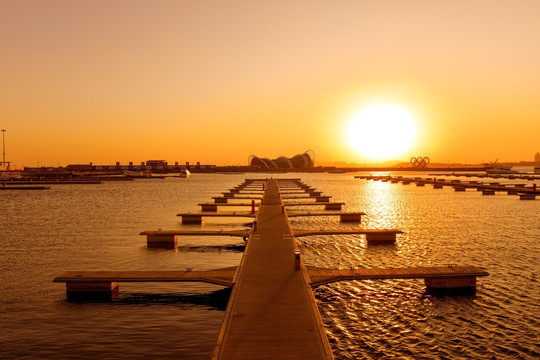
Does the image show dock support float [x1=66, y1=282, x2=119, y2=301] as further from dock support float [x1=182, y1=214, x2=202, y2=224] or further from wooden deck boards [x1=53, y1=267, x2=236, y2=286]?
dock support float [x1=182, y1=214, x2=202, y2=224]

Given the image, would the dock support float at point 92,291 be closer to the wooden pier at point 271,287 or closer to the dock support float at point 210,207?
the wooden pier at point 271,287

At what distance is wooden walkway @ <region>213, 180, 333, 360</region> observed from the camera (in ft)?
39.8

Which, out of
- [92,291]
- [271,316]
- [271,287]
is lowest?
[92,291]

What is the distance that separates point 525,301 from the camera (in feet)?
66.2

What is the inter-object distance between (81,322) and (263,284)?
7.41 metres

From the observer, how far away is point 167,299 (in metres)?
21.1


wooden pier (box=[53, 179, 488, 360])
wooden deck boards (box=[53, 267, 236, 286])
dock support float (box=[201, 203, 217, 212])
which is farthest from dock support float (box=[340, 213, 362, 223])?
wooden deck boards (box=[53, 267, 236, 286])

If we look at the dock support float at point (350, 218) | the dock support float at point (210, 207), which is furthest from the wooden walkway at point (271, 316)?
the dock support float at point (210, 207)

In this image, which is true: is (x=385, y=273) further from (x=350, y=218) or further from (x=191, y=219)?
(x=191, y=219)

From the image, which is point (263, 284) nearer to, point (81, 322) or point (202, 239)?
point (81, 322)

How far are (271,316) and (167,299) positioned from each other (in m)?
8.20

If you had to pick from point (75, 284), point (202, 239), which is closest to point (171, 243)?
point (202, 239)

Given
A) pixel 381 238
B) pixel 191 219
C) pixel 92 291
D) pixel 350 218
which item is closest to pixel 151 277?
pixel 92 291

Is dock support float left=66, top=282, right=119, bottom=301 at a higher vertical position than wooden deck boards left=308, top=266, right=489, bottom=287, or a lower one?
lower
